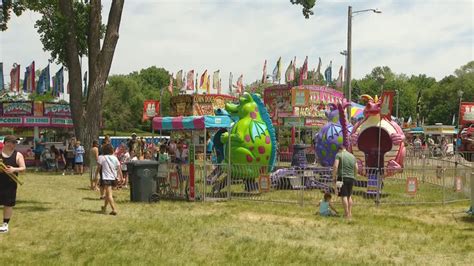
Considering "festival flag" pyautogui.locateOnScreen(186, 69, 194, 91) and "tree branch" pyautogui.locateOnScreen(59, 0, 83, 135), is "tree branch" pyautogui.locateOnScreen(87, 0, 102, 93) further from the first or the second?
"festival flag" pyautogui.locateOnScreen(186, 69, 194, 91)

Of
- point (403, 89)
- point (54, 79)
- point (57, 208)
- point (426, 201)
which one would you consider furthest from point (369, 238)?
point (403, 89)

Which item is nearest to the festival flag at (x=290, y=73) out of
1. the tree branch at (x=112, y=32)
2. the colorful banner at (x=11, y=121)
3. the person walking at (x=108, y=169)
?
the colorful banner at (x=11, y=121)

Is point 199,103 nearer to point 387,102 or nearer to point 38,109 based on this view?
point 38,109

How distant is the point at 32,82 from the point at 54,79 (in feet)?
Result: 4.84

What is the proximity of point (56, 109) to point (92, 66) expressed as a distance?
868 cm

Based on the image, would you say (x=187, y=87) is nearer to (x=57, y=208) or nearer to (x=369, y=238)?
(x=57, y=208)

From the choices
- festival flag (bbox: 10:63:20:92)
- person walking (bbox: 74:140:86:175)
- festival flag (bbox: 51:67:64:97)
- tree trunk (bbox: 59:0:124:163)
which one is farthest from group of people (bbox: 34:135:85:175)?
festival flag (bbox: 10:63:20:92)

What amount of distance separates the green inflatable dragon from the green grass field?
5.10ft

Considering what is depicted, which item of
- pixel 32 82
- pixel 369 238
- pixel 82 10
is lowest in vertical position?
pixel 369 238

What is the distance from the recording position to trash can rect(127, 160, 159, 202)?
13.2 m

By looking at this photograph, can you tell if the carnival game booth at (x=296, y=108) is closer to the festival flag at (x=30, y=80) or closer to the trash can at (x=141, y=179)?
the festival flag at (x=30, y=80)

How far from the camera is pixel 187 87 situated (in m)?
48.8

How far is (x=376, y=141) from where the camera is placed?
55.2 feet

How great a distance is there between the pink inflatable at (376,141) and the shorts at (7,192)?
10510mm
